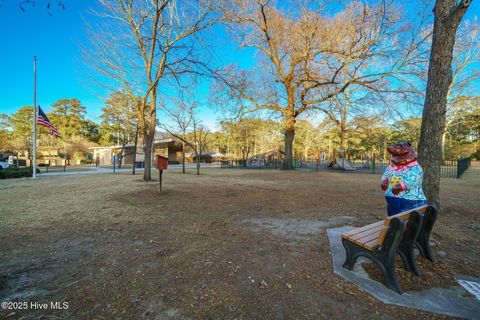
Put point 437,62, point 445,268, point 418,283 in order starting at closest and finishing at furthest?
point 418,283 → point 445,268 → point 437,62

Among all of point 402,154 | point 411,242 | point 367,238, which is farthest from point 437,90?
point 367,238

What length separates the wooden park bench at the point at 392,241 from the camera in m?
2.00

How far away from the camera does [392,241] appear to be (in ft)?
6.56

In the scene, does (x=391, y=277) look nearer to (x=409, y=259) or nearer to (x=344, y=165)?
(x=409, y=259)

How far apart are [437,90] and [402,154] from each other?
2.84 meters

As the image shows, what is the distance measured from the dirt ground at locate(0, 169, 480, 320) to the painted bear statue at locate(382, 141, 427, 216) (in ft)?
2.65

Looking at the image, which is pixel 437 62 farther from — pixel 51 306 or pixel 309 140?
pixel 309 140

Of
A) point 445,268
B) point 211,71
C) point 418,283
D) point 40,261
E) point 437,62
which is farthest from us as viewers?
point 211,71

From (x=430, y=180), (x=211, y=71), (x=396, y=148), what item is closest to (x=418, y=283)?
(x=396, y=148)

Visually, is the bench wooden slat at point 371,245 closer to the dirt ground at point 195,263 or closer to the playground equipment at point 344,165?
the dirt ground at point 195,263

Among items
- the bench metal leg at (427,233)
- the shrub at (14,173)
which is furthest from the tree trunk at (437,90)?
the shrub at (14,173)

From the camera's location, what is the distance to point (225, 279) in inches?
89.7

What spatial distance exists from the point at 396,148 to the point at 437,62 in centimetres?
314

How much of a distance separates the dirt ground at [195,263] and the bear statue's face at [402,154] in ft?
4.40
